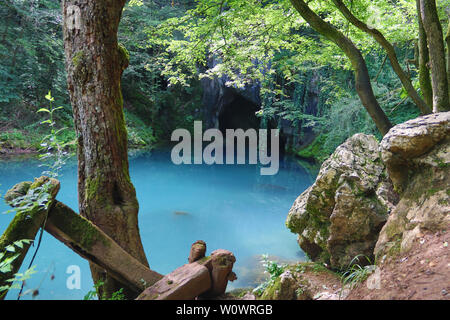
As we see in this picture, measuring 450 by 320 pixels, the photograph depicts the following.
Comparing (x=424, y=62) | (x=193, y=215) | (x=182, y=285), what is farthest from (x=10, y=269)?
(x=193, y=215)

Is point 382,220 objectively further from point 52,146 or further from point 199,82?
point 199,82

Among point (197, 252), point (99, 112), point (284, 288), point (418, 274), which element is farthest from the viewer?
point (197, 252)

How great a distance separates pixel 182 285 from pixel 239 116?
21.3 meters

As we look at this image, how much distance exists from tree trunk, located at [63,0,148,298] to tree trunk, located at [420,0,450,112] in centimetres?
285

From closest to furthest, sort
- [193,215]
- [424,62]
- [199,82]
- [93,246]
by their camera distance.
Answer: [93,246] < [424,62] < [193,215] < [199,82]

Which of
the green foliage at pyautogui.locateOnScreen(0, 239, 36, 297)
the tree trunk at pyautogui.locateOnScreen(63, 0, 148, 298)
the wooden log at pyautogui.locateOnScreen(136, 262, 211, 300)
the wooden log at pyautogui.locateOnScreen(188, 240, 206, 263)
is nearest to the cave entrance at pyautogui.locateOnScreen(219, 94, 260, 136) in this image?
the tree trunk at pyautogui.locateOnScreen(63, 0, 148, 298)

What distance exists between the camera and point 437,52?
8.96 feet

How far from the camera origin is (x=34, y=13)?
1242cm

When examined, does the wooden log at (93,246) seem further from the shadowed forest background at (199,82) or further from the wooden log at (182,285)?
the shadowed forest background at (199,82)

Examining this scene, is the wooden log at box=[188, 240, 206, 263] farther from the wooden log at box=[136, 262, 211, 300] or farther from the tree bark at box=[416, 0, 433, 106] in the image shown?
the tree bark at box=[416, 0, 433, 106]

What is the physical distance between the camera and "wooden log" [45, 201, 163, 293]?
2.14 meters

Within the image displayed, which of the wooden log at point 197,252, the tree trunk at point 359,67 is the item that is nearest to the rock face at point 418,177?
the tree trunk at point 359,67

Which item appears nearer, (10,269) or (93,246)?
(10,269)
